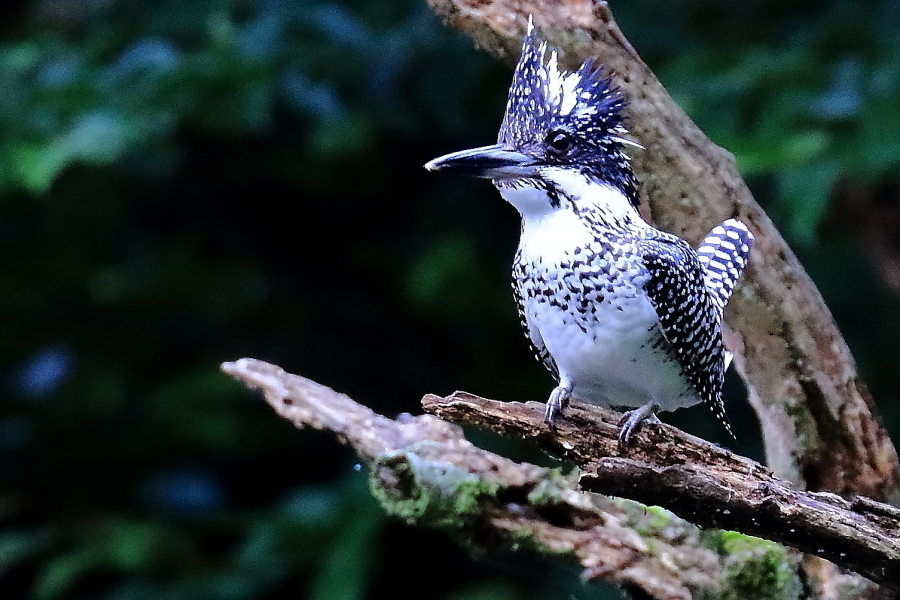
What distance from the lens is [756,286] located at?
2469 millimetres

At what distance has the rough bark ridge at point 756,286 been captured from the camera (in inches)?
90.1

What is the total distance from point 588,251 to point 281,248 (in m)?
2.93

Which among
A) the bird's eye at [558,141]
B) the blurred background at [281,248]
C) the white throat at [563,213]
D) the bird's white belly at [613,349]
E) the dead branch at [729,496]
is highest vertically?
the blurred background at [281,248]

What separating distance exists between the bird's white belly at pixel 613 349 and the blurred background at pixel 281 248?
3.59ft

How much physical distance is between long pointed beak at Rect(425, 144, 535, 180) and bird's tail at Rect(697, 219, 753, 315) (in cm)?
56

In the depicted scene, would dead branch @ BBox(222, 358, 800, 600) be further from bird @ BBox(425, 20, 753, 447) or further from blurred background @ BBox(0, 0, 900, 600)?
blurred background @ BBox(0, 0, 900, 600)

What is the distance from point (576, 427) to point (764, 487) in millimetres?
359

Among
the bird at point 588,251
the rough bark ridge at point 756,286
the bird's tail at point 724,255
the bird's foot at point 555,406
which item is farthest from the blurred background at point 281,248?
the bird's foot at point 555,406

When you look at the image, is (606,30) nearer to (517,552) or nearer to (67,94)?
(517,552)

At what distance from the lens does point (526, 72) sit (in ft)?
6.70

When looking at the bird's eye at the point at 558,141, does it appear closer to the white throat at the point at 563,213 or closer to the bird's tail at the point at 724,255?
the white throat at the point at 563,213

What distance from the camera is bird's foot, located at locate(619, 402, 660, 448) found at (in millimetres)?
2066

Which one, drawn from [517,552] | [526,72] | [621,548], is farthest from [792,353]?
[526,72]

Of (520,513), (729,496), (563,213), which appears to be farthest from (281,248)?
(729,496)
